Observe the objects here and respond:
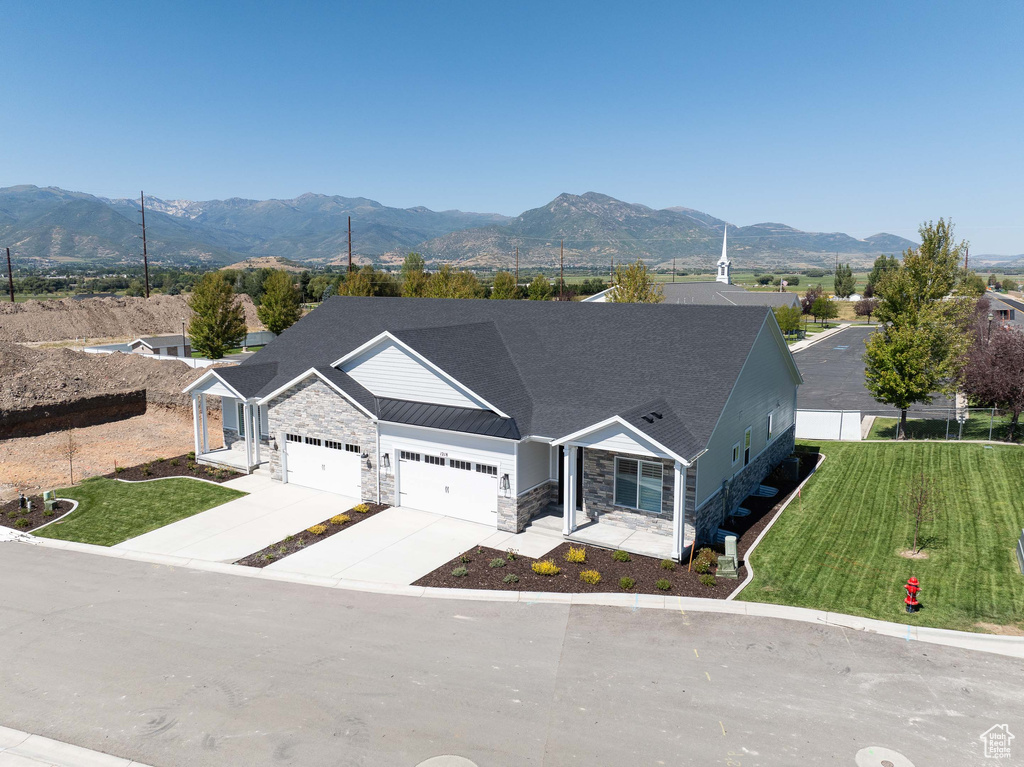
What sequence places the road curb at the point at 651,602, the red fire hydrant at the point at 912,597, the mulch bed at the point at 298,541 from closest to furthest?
the road curb at the point at 651,602 < the red fire hydrant at the point at 912,597 < the mulch bed at the point at 298,541

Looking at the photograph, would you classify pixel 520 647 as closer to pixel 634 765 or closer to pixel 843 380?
pixel 634 765

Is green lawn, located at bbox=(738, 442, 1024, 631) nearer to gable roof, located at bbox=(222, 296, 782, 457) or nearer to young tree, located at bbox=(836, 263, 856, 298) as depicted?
gable roof, located at bbox=(222, 296, 782, 457)

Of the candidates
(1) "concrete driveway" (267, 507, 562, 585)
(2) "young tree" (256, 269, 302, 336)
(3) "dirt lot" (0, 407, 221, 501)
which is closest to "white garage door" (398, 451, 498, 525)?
(1) "concrete driveway" (267, 507, 562, 585)

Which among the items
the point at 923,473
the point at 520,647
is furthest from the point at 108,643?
the point at 923,473

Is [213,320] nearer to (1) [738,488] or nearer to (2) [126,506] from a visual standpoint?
(2) [126,506]

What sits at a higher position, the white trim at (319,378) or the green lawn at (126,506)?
the white trim at (319,378)

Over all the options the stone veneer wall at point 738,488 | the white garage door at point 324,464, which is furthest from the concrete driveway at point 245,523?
the stone veneer wall at point 738,488

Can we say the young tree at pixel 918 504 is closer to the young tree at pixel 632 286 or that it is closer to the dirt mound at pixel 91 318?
the young tree at pixel 632 286
